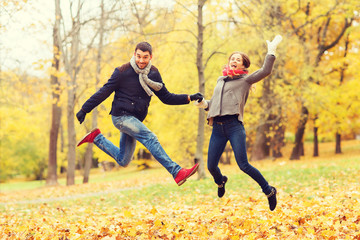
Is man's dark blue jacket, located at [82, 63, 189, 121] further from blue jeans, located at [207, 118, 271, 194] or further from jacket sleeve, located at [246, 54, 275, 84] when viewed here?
jacket sleeve, located at [246, 54, 275, 84]

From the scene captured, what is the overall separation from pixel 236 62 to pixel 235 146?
1.19 m

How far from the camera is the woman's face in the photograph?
5352mm

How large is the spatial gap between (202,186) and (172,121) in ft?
45.2

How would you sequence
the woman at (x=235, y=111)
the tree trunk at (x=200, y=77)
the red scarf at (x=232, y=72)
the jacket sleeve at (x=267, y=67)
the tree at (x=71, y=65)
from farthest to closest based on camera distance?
1. the tree at (x=71, y=65)
2. the tree trunk at (x=200, y=77)
3. the red scarf at (x=232, y=72)
4. the woman at (x=235, y=111)
5. the jacket sleeve at (x=267, y=67)

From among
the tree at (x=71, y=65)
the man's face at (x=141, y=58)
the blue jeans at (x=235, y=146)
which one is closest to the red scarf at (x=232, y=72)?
the blue jeans at (x=235, y=146)

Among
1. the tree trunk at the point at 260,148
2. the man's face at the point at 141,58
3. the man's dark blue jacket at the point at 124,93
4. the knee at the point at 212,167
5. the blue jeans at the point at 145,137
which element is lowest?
the tree trunk at the point at 260,148

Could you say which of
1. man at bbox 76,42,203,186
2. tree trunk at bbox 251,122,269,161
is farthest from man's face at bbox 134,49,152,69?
tree trunk at bbox 251,122,269,161

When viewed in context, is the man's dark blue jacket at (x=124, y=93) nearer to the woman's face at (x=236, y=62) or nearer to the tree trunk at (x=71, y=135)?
the woman's face at (x=236, y=62)

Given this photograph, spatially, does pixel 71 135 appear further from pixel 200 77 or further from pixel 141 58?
pixel 141 58

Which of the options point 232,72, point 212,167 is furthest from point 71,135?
point 232,72

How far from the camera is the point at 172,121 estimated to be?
2514cm

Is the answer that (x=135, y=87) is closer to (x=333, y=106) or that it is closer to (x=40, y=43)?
(x=40, y=43)

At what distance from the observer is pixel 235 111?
516 centimetres

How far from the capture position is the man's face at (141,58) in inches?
199
